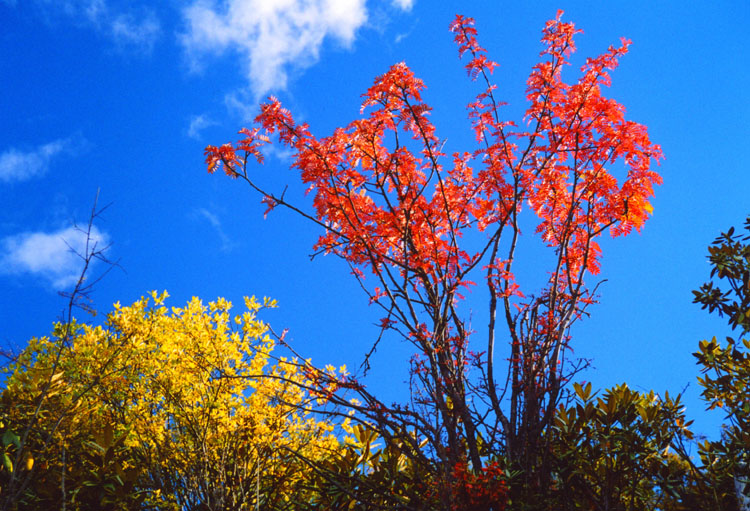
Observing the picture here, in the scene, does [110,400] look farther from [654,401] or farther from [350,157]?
[654,401]

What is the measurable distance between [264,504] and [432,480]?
189 centimetres

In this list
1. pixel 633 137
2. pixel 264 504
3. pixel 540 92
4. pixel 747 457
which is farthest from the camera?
pixel 264 504

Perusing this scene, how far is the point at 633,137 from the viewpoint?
459 cm

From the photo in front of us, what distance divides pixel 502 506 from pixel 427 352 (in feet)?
3.85

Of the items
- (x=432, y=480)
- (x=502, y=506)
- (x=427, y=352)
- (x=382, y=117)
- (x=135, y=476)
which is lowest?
Answer: (x=502, y=506)

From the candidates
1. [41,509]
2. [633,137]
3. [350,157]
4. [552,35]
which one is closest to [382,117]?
[350,157]

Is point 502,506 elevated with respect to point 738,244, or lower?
lower

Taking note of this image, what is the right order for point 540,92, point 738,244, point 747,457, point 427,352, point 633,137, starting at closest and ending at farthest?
point 747,457 → point 738,244 → point 427,352 → point 633,137 → point 540,92

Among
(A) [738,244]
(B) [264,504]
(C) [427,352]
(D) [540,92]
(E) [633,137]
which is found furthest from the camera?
(B) [264,504]

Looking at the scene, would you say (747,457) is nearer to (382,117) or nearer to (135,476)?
(382,117)

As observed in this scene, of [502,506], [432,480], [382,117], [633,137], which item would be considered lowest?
[502,506]

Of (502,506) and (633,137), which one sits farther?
(633,137)

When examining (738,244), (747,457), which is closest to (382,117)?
(738,244)

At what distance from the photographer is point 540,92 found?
491cm
